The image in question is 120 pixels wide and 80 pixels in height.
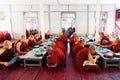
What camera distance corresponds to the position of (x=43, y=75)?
4418 millimetres

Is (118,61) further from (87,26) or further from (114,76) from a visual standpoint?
(87,26)

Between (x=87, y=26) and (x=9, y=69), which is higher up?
(x=87, y=26)

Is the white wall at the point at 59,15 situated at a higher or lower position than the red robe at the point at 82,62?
higher

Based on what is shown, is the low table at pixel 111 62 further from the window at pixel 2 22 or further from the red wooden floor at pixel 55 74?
the window at pixel 2 22

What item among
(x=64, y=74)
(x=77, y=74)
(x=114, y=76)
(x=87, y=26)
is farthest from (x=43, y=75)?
(x=87, y=26)

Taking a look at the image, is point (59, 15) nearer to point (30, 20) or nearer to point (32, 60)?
point (30, 20)

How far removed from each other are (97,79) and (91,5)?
31.1 ft

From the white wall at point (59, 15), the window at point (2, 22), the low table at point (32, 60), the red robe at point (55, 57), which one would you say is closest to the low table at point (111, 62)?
the red robe at point (55, 57)

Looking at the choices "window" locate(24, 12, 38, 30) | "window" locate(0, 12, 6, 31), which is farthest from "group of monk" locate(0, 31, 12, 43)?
"window" locate(24, 12, 38, 30)

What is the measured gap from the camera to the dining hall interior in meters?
4.59

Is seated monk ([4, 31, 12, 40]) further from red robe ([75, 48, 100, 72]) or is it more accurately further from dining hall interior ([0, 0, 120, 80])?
red robe ([75, 48, 100, 72])

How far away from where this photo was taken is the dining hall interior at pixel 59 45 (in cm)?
459

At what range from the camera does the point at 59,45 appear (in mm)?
5945

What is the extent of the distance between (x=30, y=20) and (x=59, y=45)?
7.92 metres
